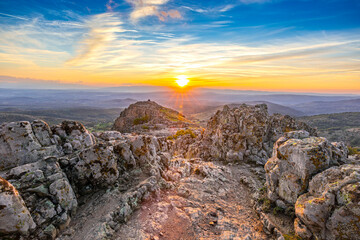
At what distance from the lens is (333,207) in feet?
41.1

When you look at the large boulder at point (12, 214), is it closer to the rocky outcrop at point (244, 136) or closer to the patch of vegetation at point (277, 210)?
the patch of vegetation at point (277, 210)

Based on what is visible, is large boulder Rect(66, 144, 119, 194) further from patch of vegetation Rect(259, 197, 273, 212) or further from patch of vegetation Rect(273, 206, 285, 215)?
patch of vegetation Rect(273, 206, 285, 215)

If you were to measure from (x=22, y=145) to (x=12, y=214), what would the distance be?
22.7ft

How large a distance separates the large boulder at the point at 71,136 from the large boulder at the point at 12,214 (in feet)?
23.6

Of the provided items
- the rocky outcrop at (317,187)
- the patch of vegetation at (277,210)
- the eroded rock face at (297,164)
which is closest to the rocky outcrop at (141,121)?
the eroded rock face at (297,164)

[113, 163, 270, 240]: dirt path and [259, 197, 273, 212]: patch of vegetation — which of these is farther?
[259, 197, 273, 212]: patch of vegetation

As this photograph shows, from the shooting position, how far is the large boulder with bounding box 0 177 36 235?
10102 millimetres

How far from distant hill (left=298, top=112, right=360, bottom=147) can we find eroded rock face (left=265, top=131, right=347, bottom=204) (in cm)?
10819

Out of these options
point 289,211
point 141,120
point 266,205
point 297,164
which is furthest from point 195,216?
point 141,120

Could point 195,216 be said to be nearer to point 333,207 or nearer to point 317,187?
point 333,207

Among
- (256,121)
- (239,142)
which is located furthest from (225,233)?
(256,121)

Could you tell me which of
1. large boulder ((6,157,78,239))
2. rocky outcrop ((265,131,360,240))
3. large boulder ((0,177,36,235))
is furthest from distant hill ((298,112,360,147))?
large boulder ((0,177,36,235))

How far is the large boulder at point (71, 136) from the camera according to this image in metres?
18.0

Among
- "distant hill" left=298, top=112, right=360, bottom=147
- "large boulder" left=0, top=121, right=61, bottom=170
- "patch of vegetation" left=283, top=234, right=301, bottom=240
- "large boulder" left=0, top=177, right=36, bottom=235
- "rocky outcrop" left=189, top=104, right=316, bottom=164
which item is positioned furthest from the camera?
"distant hill" left=298, top=112, right=360, bottom=147
